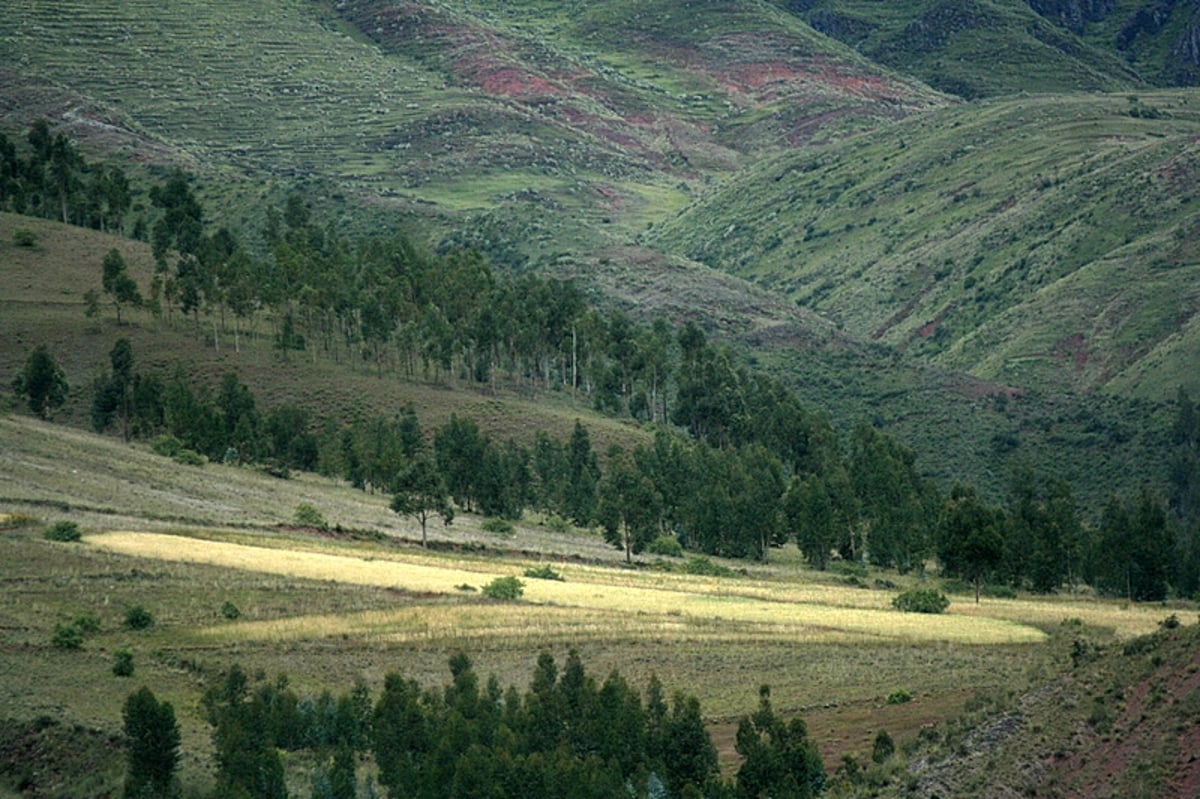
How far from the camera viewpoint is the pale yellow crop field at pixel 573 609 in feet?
232

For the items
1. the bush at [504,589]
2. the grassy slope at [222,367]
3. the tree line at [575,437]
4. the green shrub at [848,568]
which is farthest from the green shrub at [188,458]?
the green shrub at [848,568]

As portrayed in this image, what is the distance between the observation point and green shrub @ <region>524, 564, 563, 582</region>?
91.0 meters

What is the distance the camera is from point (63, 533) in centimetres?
8144

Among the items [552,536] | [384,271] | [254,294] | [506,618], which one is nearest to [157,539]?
[506,618]

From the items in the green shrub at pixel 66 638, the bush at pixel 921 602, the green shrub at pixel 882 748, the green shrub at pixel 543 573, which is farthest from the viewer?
the green shrub at pixel 543 573

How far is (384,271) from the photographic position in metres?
169

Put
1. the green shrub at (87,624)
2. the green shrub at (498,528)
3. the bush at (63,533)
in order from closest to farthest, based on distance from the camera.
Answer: the green shrub at (87,624), the bush at (63,533), the green shrub at (498,528)

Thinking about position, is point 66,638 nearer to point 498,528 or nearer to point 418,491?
point 418,491

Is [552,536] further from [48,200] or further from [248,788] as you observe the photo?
[48,200]

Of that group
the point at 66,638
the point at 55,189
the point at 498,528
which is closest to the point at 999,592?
the point at 498,528

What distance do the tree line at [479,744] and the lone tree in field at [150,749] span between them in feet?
0.13

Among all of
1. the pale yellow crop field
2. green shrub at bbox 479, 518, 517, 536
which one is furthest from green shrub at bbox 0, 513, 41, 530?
green shrub at bbox 479, 518, 517, 536

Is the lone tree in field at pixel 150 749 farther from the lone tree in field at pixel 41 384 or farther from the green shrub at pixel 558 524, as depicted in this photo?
the lone tree in field at pixel 41 384

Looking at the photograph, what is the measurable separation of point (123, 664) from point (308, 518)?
1769 inches
